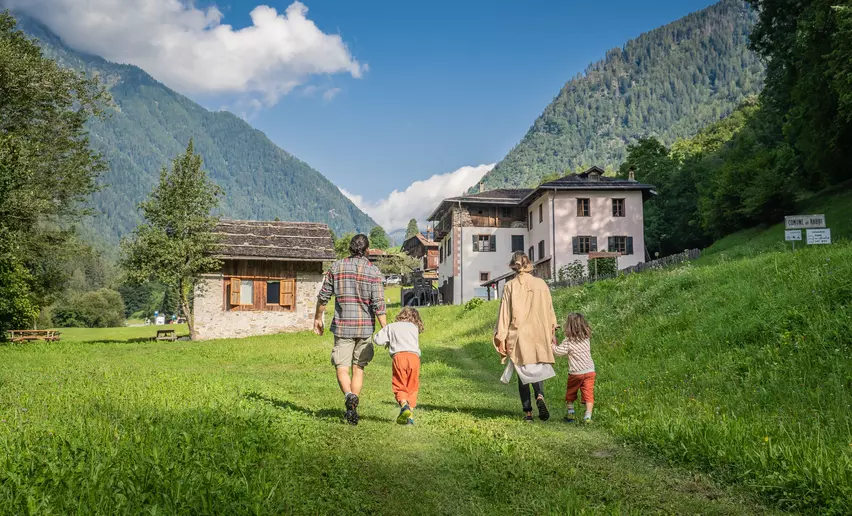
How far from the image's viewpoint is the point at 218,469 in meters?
3.95

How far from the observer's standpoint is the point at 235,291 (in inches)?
1145

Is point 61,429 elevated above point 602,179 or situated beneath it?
situated beneath

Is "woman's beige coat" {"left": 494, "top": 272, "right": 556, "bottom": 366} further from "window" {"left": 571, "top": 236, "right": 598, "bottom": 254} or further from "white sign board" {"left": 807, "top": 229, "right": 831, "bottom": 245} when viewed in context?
"window" {"left": 571, "top": 236, "right": 598, "bottom": 254}

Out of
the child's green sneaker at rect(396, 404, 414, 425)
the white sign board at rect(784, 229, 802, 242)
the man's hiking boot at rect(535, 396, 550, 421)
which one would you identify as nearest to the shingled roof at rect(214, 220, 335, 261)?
the white sign board at rect(784, 229, 802, 242)

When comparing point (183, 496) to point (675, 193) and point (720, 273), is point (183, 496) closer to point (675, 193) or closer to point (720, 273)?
point (720, 273)

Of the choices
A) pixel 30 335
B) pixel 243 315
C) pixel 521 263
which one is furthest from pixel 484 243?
pixel 521 263

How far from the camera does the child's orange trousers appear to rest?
6945 mm

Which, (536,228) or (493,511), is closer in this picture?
(493,511)

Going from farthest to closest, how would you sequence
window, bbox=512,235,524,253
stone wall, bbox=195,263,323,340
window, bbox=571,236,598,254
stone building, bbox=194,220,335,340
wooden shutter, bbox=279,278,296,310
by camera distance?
window, bbox=512,235,524,253, window, bbox=571,236,598,254, wooden shutter, bbox=279,278,296,310, stone building, bbox=194,220,335,340, stone wall, bbox=195,263,323,340

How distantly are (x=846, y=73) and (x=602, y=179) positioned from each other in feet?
73.3

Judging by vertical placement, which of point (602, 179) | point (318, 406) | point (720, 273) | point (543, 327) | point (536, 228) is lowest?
point (318, 406)

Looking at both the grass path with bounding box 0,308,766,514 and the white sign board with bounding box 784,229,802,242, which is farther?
the white sign board with bounding box 784,229,802,242

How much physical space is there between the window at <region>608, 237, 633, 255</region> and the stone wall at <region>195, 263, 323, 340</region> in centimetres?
2151

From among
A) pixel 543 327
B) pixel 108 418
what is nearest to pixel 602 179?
pixel 543 327
